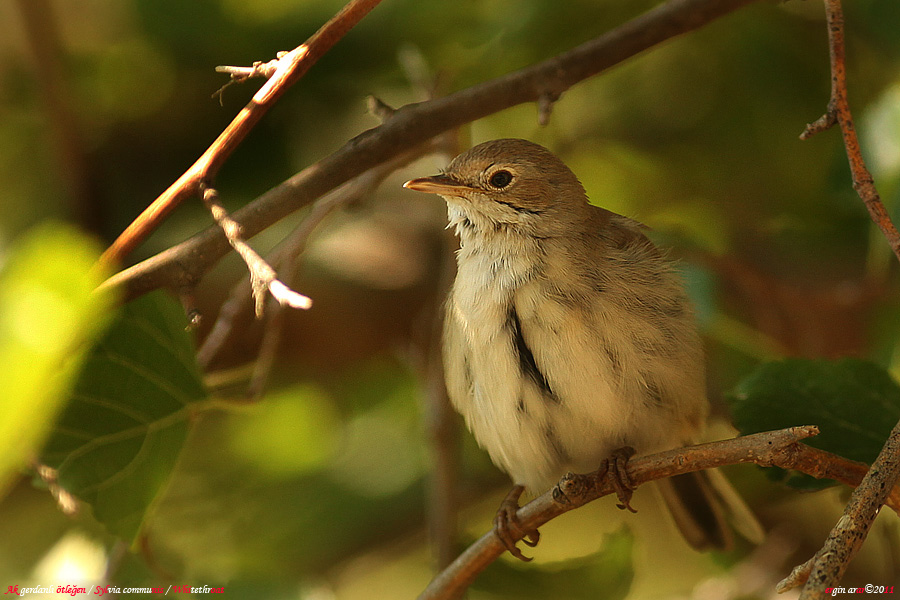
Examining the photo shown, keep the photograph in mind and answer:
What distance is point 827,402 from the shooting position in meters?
2.03

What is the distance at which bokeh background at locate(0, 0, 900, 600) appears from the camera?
3.06m

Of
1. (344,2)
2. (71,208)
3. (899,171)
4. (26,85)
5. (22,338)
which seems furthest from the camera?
(26,85)

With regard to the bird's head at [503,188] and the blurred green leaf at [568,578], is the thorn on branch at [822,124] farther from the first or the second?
the blurred green leaf at [568,578]

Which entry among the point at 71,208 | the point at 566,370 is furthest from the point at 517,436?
the point at 71,208

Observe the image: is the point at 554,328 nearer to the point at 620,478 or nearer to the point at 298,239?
the point at 620,478

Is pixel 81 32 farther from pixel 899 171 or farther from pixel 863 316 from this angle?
→ pixel 863 316

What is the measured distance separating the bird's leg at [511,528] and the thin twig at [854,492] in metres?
0.88

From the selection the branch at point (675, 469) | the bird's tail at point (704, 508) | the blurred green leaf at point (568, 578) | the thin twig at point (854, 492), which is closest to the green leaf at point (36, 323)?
the branch at point (675, 469)

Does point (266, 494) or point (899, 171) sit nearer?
point (899, 171)

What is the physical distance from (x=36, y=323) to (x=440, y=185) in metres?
1.34

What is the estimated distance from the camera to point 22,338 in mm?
1444

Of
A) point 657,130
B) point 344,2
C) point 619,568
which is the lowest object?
point 619,568

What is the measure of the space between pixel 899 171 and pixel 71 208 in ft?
9.32

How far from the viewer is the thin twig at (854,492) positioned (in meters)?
1.28
